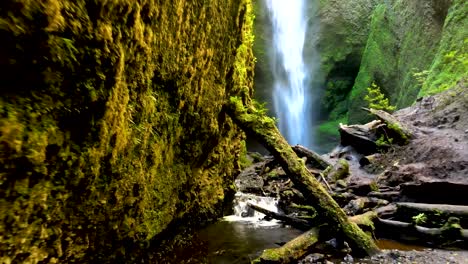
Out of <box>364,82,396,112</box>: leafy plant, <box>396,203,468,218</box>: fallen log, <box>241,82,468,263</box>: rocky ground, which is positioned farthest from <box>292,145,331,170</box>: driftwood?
<box>396,203,468,218</box>: fallen log

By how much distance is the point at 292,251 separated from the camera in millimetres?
5102

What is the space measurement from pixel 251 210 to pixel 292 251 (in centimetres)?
439

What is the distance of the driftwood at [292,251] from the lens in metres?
4.83

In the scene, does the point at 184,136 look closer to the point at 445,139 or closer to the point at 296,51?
the point at 445,139

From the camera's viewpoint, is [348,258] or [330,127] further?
[330,127]

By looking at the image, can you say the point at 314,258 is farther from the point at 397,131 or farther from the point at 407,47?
the point at 407,47

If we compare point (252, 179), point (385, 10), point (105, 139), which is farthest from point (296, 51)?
point (105, 139)

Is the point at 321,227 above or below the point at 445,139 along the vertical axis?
below

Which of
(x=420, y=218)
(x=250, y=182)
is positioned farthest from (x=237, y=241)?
(x=250, y=182)

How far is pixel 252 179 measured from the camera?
1407 cm

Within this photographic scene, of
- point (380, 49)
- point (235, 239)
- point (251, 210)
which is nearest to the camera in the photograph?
point (235, 239)

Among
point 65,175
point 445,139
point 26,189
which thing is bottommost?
point 26,189

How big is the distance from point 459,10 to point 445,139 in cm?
938

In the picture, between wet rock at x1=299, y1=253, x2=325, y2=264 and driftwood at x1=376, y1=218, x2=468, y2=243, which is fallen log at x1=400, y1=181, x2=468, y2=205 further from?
wet rock at x1=299, y1=253, x2=325, y2=264
